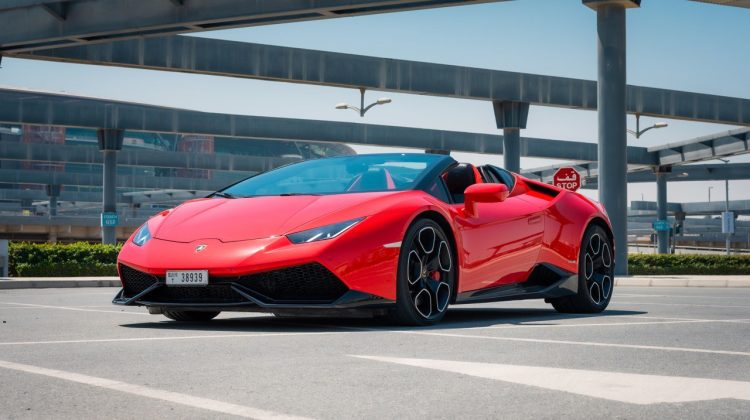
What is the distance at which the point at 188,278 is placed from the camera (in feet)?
24.5

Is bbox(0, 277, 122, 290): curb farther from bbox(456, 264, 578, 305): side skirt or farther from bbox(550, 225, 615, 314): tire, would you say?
bbox(456, 264, 578, 305): side skirt

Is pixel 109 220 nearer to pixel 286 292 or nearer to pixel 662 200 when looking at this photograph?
pixel 662 200

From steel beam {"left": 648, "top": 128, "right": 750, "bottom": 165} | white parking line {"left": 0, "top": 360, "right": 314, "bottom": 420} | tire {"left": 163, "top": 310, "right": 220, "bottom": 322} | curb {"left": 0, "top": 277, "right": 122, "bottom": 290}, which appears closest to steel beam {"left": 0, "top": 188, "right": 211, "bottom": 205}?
steel beam {"left": 648, "top": 128, "right": 750, "bottom": 165}

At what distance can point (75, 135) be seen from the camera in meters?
133

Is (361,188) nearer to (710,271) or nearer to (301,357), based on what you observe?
(301,357)

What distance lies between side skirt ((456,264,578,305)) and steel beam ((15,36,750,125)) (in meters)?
17.2

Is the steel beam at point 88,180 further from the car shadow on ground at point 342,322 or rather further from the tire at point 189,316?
the tire at point 189,316

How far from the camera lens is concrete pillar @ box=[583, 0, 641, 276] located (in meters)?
25.4

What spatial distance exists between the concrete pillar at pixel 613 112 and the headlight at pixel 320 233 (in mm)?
18901

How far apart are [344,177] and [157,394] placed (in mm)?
4426

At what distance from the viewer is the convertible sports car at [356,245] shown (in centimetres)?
729

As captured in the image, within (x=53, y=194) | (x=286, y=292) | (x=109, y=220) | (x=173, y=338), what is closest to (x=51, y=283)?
A: (x=286, y=292)

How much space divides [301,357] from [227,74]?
Result: 2756 centimetres

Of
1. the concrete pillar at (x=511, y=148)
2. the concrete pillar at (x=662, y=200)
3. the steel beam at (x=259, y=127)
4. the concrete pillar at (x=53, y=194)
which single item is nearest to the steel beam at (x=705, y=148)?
the steel beam at (x=259, y=127)
